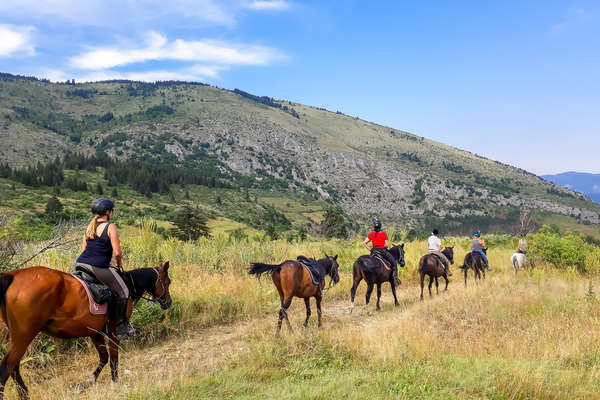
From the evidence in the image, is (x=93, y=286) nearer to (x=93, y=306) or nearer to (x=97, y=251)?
(x=93, y=306)

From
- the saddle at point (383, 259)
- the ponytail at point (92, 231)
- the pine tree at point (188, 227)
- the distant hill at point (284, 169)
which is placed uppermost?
the distant hill at point (284, 169)

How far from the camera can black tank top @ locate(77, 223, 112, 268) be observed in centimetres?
514

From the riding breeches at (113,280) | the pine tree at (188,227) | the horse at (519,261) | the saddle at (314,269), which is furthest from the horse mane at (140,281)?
the pine tree at (188,227)

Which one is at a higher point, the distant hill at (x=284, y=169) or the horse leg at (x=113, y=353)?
the distant hill at (x=284, y=169)

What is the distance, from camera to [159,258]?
11.2 m

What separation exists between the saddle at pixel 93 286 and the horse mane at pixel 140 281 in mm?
573

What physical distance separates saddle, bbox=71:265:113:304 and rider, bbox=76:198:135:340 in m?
0.08

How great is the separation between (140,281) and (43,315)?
170cm

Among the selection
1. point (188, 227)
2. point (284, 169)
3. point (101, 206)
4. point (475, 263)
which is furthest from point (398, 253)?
point (284, 169)

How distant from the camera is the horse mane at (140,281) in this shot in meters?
5.87

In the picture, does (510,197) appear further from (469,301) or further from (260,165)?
(469,301)

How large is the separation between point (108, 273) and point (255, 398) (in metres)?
2.86

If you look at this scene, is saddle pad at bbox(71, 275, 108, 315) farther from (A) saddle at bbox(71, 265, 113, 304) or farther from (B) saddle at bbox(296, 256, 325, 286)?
(B) saddle at bbox(296, 256, 325, 286)

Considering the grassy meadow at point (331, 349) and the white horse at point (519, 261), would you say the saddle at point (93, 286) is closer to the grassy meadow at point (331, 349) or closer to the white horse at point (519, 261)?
the grassy meadow at point (331, 349)
